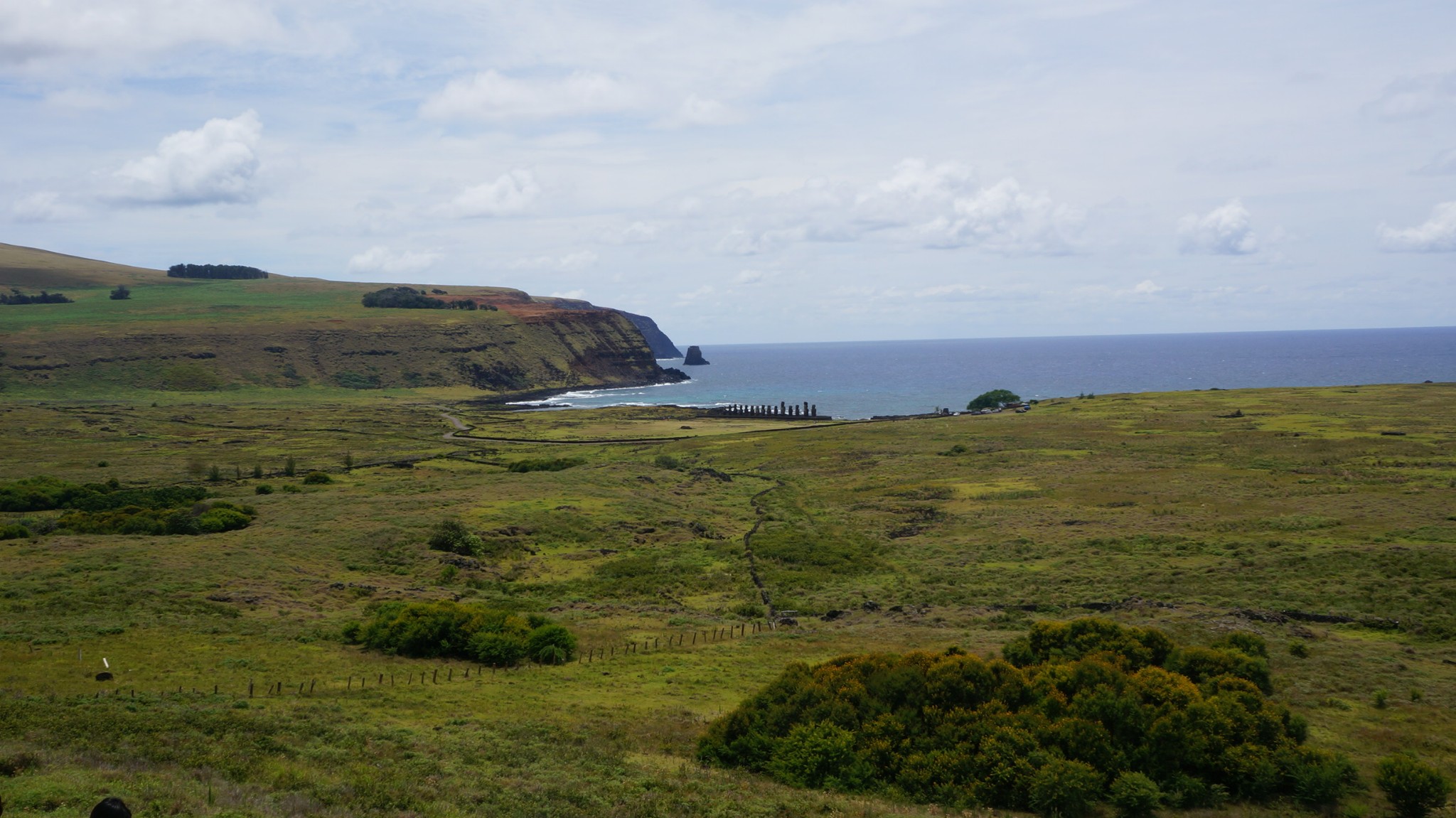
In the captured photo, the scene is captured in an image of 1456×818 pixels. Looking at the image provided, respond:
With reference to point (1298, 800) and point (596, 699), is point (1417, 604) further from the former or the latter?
point (596, 699)

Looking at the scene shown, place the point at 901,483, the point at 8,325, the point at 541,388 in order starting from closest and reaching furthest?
the point at 901,483 < the point at 8,325 < the point at 541,388

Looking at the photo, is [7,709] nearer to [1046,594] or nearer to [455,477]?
[1046,594]

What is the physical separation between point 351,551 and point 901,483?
117ft

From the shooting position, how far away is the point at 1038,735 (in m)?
18.2

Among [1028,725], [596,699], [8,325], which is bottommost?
[596,699]

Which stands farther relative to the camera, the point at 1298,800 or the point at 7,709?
the point at 7,709

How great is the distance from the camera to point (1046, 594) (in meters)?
35.0

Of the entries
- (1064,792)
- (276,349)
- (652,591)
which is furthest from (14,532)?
(276,349)

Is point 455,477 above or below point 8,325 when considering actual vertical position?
below

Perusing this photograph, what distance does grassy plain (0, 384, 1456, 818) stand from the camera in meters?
17.2

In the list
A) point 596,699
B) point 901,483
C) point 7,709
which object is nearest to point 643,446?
point 901,483

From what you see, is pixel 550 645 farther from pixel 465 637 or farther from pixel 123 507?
pixel 123 507

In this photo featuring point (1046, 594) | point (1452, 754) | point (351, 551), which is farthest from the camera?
point (351, 551)

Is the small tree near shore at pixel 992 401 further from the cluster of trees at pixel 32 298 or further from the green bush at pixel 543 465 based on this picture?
the cluster of trees at pixel 32 298
